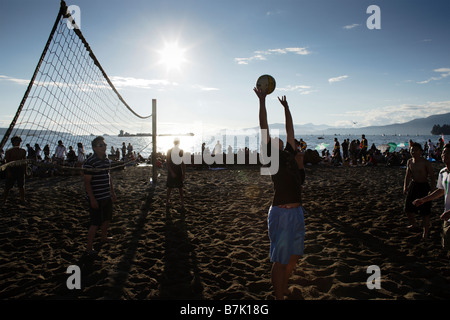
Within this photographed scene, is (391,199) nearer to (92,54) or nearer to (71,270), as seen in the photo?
(71,270)

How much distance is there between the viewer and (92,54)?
6148mm

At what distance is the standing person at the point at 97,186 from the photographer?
13.7 feet

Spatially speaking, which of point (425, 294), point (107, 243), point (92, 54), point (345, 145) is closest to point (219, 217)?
point (107, 243)

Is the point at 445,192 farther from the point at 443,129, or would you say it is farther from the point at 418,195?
the point at 443,129

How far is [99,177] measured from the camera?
4328 mm

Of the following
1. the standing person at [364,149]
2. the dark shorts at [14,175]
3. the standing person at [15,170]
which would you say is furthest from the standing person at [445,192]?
the standing person at [364,149]

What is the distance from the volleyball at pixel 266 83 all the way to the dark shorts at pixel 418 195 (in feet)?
11.3

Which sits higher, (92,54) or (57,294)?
(92,54)

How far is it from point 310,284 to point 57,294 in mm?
3055

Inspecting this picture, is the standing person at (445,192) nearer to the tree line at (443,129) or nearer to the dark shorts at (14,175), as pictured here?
the dark shorts at (14,175)

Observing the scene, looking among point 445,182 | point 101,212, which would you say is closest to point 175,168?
point 101,212

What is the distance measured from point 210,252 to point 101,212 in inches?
72.6

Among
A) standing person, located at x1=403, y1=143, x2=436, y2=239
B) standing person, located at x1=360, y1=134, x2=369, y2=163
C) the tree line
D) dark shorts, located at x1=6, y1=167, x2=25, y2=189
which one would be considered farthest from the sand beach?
the tree line
